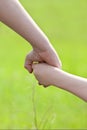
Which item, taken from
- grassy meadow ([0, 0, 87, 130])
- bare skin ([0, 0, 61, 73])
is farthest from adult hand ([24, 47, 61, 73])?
grassy meadow ([0, 0, 87, 130])

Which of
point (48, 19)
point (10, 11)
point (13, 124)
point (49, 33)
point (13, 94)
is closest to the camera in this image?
point (10, 11)

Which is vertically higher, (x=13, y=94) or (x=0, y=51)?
(x=13, y=94)

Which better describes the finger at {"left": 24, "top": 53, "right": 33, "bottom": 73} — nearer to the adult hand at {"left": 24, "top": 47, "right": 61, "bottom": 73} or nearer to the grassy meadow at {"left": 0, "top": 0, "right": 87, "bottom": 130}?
the adult hand at {"left": 24, "top": 47, "right": 61, "bottom": 73}

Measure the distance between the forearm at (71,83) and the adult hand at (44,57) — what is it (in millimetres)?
53

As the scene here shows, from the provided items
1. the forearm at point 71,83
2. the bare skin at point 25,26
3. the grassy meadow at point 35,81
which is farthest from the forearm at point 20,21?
the grassy meadow at point 35,81

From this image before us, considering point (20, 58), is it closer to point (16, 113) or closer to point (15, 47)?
point (15, 47)

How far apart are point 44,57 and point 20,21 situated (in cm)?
17

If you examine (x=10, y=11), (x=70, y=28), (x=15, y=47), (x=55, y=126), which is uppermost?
(x=10, y=11)

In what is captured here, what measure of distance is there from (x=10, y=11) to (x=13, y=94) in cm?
258

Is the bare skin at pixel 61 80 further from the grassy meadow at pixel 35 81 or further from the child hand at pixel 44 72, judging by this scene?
the grassy meadow at pixel 35 81

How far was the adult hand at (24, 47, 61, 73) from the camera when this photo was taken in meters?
2.29

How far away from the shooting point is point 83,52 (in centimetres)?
644

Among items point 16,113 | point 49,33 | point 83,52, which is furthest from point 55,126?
point 49,33

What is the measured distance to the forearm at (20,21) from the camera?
2223mm
